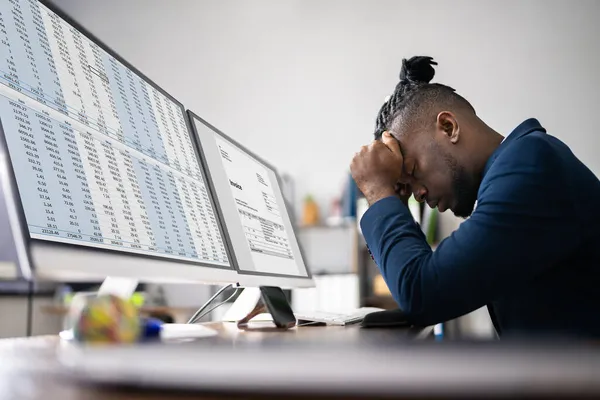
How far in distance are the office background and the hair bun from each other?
7.19 ft

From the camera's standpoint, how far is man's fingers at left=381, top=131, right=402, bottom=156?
1237 millimetres

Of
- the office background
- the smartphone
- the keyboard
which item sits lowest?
the keyboard

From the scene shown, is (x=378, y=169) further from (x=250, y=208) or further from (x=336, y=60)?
(x=336, y=60)

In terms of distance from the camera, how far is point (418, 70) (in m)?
1.35

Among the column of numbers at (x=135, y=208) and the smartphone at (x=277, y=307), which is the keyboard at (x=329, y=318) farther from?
the column of numbers at (x=135, y=208)

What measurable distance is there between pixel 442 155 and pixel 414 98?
148 millimetres

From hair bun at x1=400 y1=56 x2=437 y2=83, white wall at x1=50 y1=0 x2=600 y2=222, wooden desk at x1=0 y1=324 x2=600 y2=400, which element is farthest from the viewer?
white wall at x1=50 y1=0 x2=600 y2=222

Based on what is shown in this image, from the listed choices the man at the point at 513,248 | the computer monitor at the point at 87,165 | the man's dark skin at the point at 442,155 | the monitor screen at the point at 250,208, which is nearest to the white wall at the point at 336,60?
the monitor screen at the point at 250,208

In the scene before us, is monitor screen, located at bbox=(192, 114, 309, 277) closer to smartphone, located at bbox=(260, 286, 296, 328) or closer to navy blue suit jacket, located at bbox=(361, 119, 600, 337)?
smartphone, located at bbox=(260, 286, 296, 328)

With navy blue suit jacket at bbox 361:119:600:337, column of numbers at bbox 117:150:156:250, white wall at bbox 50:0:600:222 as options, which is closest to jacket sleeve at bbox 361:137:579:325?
navy blue suit jacket at bbox 361:119:600:337

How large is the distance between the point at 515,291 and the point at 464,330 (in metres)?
2.35

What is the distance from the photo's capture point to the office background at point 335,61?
159 inches

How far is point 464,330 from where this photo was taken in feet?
10.5

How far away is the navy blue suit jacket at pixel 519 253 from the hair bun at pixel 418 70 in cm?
39
